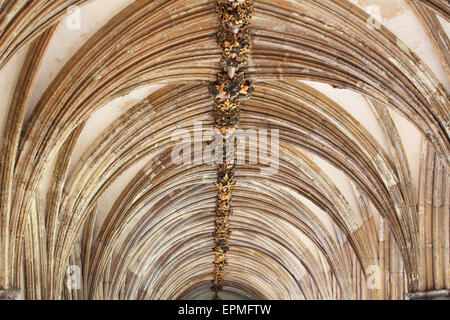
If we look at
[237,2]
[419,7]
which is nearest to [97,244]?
[237,2]

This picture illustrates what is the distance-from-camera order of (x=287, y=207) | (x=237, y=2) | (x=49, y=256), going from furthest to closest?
1. (x=287, y=207)
2. (x=49, y=256)
3. (x=237, y=2)

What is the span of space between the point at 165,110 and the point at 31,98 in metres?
3.81

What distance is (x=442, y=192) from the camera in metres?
13.4

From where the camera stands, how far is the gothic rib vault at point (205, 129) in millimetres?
10305

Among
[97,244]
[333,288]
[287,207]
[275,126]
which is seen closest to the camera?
[275,126]

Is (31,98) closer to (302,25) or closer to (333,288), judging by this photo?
(302,25)

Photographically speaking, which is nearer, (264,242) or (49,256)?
(49,256)

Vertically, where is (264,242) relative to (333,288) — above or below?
above

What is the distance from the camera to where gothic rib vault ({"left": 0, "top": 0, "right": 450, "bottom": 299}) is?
33.8 feet

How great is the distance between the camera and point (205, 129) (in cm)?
1503

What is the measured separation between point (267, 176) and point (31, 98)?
8.74 metres
